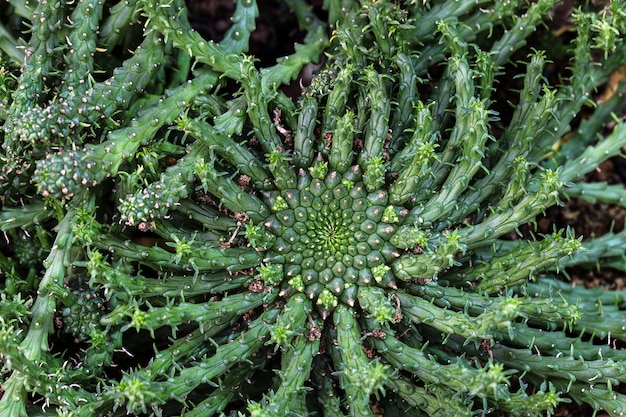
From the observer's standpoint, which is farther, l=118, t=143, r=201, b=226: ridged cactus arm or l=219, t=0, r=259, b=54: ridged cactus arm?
l=219, t=0, r=259, b=54: ridged cactus arm

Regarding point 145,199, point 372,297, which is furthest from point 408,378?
point 145,199

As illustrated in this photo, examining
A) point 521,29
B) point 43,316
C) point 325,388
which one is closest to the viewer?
point 43,316

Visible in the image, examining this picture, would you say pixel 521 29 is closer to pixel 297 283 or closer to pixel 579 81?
pixel 579 81

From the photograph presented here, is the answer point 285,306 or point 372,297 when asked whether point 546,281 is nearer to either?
point 372,297

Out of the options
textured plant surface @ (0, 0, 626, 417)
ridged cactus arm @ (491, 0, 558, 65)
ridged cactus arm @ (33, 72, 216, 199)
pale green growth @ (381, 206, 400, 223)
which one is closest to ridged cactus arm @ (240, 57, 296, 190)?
textured plant surface @ (0, 0, 626, 417)

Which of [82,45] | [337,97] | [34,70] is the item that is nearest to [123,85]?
[82,45]

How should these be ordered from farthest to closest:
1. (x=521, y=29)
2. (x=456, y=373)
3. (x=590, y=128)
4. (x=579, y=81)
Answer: (x=590, y=128), (x=579, y=81), (x=521, y=29), (x=456, y=373)

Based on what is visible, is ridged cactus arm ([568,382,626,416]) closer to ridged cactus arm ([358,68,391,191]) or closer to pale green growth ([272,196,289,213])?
ridged cactus arm ([358,68,391,191])

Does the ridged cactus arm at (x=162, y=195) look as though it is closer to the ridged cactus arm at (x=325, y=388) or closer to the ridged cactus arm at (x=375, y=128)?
the ridged cactus arm at (x=375, y=128)
